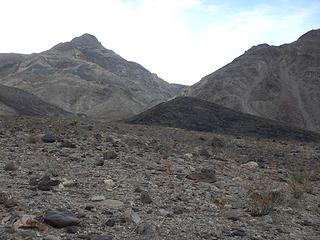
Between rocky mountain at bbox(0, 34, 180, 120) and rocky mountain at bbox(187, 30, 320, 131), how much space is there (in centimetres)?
1905

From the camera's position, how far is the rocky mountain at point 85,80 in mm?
107812

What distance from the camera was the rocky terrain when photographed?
29.9ft

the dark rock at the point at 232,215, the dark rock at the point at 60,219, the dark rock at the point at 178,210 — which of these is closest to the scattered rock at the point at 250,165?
the dark rock at the point at 232,215

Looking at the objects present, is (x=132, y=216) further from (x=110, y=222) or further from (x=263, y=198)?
(x=263, y=198)

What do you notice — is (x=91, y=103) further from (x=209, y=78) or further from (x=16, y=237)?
(x=16, y=237)

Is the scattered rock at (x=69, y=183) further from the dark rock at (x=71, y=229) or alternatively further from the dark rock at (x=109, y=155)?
the dark rock at (x=109, y=155)

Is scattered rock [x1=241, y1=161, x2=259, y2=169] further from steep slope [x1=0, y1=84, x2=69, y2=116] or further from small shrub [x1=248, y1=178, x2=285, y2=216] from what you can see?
steep slope [x1=0, y1=84, x2=69, y2=116]

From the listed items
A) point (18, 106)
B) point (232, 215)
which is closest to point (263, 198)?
point (232, 215)

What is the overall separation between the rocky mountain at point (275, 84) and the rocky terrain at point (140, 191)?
62.4 m

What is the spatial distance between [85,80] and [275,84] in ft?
169

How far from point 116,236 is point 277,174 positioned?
9.54 metres

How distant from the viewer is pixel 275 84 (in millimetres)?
89062

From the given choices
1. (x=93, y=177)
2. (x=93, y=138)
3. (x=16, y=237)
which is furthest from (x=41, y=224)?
(x=93, y=138)

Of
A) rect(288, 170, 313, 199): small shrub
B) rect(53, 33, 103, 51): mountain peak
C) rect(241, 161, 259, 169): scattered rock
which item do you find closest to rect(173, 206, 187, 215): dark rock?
rect(288, 170, 313, 199): small shrub
